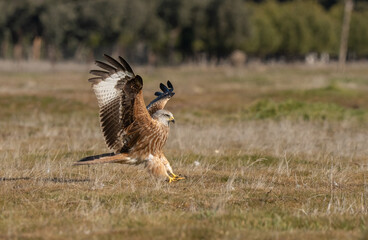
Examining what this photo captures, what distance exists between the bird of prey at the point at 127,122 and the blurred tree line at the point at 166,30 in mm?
59631

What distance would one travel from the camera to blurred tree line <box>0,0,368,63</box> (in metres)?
71.9

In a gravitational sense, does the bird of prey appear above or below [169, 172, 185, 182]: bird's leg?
above

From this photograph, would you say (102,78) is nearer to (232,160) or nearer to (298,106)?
(232,160)

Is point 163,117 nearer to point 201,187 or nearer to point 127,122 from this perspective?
point 127,122

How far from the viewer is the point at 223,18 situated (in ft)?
285

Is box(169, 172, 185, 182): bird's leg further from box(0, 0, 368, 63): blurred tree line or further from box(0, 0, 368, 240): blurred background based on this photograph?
box(0, 0, 368, 63): blurred tree line

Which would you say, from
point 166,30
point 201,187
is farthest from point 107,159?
point 166,30

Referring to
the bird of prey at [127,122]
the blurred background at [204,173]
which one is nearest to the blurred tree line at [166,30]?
the blurred background at [204,173]

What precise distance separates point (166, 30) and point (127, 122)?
75.2 m

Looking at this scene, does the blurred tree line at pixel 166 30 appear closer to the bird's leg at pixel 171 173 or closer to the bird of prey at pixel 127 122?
the bird's leg at pixel 171 173

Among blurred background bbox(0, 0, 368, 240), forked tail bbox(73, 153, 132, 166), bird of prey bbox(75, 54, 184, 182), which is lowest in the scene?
blurred background bbox(0, 0, 368, 240)

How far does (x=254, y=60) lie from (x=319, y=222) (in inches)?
3932

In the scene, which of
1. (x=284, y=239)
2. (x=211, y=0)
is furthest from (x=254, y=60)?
(x=284, y=239)

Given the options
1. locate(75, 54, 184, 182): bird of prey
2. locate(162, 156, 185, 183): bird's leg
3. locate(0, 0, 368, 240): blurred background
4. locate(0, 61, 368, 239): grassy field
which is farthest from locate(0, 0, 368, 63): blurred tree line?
locate(75, 54, 184, 182): bird of prey
